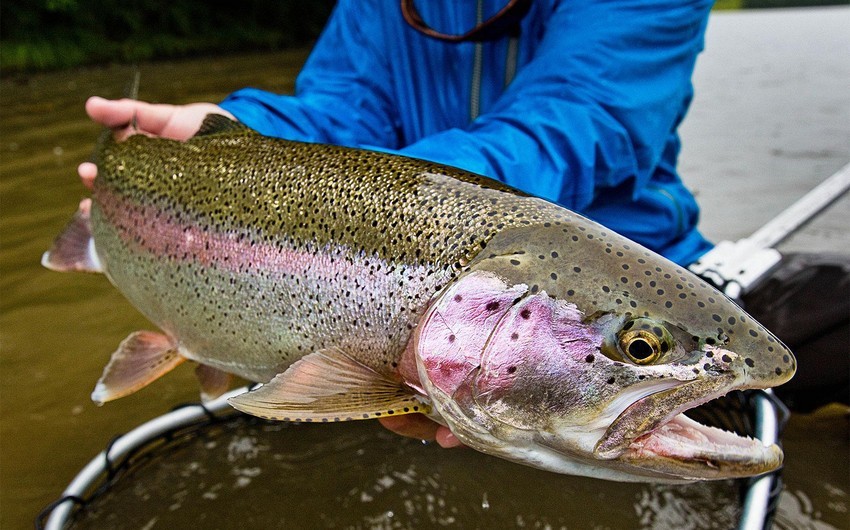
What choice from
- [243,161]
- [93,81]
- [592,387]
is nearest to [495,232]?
[592,387]

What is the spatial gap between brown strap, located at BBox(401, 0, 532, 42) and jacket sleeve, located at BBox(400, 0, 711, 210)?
0.15 meters

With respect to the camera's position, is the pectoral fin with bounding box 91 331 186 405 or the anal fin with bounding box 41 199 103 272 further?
the anal fin with bounding box 41 199 103 272

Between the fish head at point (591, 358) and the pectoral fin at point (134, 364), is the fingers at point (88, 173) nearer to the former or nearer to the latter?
the pectoral fin at point (134, 364)

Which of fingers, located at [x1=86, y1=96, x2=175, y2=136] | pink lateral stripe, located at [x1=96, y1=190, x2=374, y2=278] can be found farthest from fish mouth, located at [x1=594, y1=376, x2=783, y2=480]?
fingers, located at [x1=86, y1=96, x2=175, y2=136]


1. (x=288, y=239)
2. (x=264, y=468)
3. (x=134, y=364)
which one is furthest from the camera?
(x=264, y=468)

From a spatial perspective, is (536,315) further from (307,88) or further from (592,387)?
(307,88)

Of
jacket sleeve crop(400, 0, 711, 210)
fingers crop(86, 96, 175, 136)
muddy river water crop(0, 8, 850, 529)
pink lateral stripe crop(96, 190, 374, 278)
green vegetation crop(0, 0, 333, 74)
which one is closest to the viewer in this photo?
pink lateral stripe crop(96, 190, 374, 278)

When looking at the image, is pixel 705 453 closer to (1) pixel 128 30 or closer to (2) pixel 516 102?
(2) pixel 516 102

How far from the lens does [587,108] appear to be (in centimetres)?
195

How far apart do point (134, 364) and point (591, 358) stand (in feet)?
4.60

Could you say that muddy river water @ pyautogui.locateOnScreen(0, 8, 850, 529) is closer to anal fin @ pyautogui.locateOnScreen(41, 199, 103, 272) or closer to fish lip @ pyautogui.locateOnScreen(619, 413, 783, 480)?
anal fin @ pyautogui.locateOnScreen(41, 199, 103, 272)

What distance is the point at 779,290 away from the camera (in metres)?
2.61

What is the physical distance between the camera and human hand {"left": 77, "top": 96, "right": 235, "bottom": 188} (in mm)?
2186

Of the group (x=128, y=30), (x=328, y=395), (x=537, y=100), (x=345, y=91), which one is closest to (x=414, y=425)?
(x=328, y=395)
